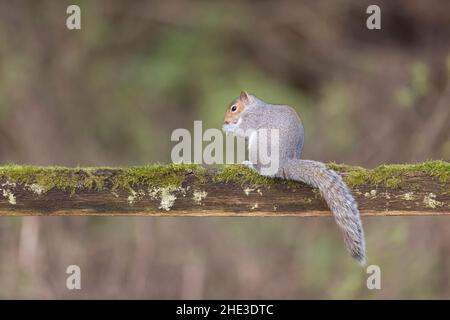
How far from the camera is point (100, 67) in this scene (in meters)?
9.52

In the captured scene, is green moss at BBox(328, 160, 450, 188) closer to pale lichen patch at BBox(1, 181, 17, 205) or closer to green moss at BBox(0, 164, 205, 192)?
green moss at BBox(0, 164, 205, 192)

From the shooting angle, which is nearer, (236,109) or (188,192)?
(188,192)

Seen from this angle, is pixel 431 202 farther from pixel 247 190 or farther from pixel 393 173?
pixel 247 190

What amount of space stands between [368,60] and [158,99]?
2702 millimetres

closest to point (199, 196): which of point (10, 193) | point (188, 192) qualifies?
point (188, 192)

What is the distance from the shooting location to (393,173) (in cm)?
336

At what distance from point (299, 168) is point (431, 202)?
0.60m

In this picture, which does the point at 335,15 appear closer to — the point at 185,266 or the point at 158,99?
the point at 158,99

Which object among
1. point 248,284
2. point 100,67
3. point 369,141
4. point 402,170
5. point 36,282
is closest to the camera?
point 402,170

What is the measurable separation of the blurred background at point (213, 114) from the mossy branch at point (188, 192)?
2762mm

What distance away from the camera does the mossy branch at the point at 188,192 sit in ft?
11.0

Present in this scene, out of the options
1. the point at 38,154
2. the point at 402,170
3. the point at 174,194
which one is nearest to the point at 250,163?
the point at 174,194

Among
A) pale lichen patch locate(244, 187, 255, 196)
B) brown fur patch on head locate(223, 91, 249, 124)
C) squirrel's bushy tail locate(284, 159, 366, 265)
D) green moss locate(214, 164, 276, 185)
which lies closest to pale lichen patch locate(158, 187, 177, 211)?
green moss locate(214, 164, 276, 185)

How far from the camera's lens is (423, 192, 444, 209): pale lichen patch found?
131 inches
